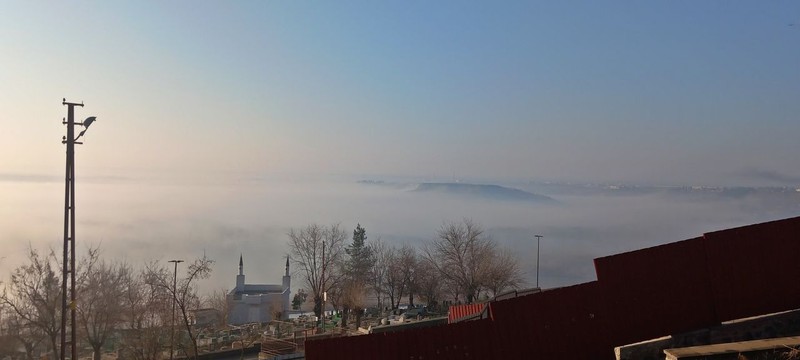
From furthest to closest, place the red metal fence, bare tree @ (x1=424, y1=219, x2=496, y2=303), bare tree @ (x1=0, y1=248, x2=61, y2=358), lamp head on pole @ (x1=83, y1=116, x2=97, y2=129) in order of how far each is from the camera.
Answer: bare tree @ (x1=424, y1=219, x2=496, y2=303), bare tree @ (x1=0, y1=248, x2=61, y2=358), lamp head on pole @ (x1=83, y1=116, x2=97, y2=129), the red metal fence

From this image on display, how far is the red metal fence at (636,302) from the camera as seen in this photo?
11.0 metres

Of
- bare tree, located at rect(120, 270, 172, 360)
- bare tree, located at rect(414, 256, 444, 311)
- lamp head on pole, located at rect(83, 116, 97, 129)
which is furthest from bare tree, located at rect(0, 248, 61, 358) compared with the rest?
bare tree, located at rect(414, 256, 444, 311)

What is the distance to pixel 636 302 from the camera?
Answer: 11.2m

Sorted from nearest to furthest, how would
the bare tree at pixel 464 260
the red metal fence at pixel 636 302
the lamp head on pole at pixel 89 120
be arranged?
the red metal fence at pixel 636 302, the lamp head on pole at pixel 89 120, the bare tree at pixel 464 260

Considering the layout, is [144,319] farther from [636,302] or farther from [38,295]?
[636,302]

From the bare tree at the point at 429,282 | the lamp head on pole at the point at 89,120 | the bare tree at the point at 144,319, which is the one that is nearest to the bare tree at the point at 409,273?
the bare tree at the point at 429,282

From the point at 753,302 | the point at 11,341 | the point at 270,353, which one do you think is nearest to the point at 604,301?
the point at 753,302

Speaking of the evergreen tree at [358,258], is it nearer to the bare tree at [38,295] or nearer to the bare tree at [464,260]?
the bare tree at [464,260]

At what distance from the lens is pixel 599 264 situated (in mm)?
11125

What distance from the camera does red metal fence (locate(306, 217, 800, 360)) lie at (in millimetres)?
10969

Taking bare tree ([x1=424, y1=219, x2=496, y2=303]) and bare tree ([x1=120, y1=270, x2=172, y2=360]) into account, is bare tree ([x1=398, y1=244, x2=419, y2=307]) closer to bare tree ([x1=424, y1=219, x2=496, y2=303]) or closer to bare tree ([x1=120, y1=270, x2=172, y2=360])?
bare tree ([x1=424, y1=219, x2=496, y2=303])

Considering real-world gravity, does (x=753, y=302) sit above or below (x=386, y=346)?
above

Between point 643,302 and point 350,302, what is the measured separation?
4269cm

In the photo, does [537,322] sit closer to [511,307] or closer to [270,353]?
[511,307]
